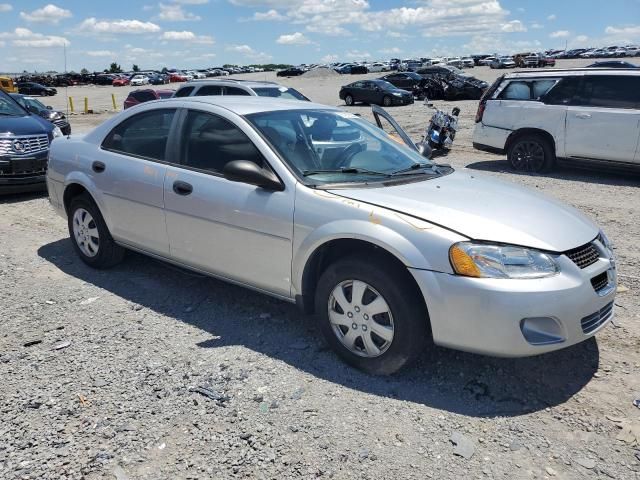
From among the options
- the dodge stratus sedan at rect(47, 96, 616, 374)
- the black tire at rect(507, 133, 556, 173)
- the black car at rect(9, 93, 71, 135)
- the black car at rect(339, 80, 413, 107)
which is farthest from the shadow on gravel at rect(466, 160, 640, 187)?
the black car at rect(339, 80, 413, 107)

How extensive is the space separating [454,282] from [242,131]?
6.09 feet

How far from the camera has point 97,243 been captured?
5254 millimetres

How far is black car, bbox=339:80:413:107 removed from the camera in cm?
2970

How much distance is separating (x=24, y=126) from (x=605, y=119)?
906 cm

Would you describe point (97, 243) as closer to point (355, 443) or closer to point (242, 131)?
point (242, 131)

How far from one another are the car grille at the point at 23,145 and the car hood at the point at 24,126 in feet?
0.27

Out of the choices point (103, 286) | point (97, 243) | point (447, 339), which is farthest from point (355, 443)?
point (97, 243)

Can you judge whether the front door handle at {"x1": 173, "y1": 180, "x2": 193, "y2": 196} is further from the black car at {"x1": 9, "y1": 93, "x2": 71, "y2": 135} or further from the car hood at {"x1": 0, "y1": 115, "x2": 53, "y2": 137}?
the black car at {"x1": 9, "y1": 93, "x2": 71, "y2": 135}

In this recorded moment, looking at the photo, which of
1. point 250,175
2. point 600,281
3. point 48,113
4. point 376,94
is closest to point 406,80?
point 376,94

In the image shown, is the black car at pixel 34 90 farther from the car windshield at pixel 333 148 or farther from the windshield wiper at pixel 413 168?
the windshield wiper at pixel 413 168

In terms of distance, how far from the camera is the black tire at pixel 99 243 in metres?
5.15

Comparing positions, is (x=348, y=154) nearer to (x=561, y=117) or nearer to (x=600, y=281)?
(x=600, y=281)

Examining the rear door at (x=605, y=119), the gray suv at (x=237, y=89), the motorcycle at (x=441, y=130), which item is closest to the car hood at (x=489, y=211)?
the rear door at (x=605, y=119)

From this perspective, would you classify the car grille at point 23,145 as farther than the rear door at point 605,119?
No
